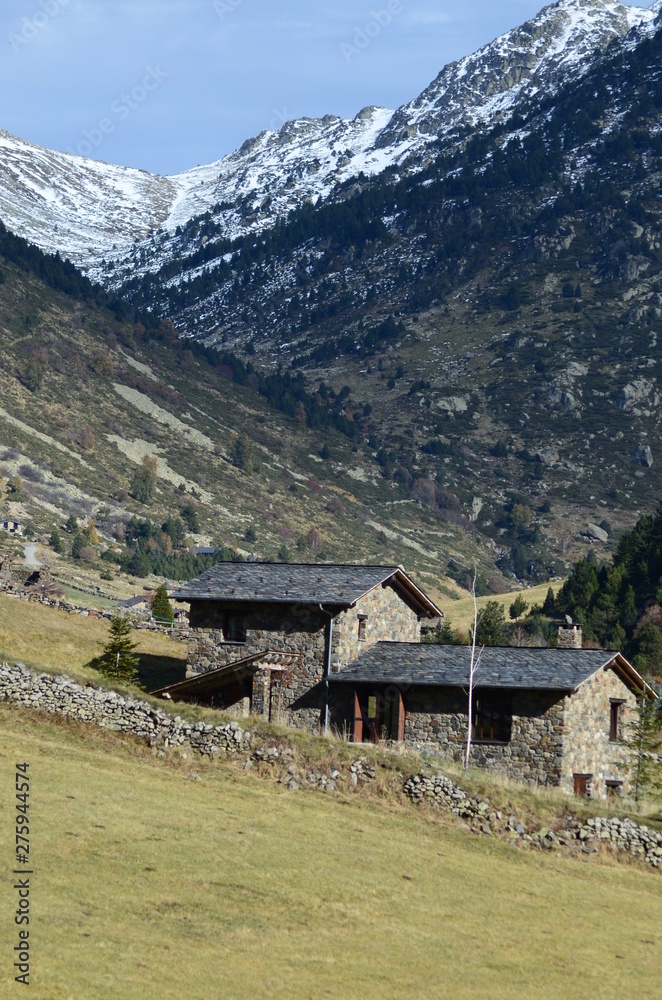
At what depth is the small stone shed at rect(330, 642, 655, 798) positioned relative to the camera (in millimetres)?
46750

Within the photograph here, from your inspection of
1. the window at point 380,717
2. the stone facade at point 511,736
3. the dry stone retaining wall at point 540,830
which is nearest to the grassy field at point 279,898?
the dry stone retaining wall at point 540,830

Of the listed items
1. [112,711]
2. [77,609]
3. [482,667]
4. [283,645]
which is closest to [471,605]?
[77,609]

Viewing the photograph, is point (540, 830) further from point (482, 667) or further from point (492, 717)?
point (482, 667)

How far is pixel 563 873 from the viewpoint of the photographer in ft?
114

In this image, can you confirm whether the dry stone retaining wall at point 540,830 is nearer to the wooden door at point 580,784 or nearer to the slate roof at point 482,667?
the slate roof at point 482,667

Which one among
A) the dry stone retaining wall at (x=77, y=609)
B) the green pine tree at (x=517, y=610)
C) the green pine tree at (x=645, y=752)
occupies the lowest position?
the green pine tree at (x=645, y=752)

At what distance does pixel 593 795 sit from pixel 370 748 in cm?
1139

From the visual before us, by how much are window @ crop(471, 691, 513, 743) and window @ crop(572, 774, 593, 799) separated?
3.06m

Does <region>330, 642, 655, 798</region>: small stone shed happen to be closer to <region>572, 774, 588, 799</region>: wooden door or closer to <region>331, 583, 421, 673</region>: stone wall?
<region>572, 774, 588, 799</region>: wooden door

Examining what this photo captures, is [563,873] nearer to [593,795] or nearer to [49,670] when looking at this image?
[593,795]

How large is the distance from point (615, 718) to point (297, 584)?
47.2 ft

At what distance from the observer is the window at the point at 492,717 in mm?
47594

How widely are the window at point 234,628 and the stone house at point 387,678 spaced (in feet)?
0.18

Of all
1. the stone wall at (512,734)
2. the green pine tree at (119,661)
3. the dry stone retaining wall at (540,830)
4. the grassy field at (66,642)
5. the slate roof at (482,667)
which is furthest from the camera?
the grassy field at (66,642)
